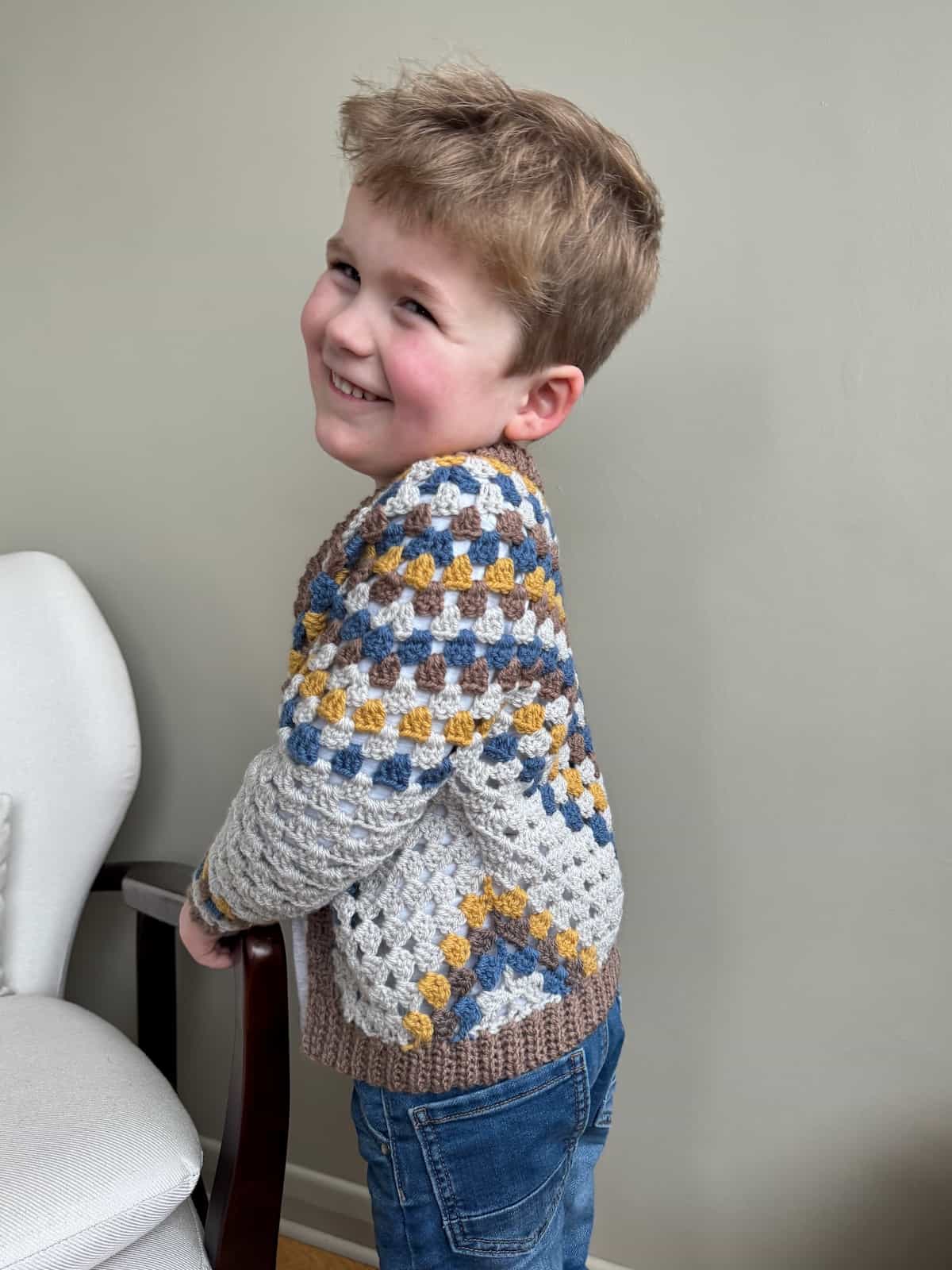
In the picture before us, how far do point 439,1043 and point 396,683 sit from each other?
298 millimetres

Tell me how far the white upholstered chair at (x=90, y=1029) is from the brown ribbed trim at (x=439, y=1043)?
0.11 metres

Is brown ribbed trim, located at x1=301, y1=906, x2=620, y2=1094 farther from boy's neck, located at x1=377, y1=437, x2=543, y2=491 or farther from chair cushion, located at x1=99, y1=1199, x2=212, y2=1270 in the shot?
boy's neck, located at x1=377, y1=437, x2=543, y2=491

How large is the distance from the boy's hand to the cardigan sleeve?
17 centimetres

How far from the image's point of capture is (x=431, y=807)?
90cm

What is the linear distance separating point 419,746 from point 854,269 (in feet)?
2.19

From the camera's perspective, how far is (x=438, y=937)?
861 millimetres

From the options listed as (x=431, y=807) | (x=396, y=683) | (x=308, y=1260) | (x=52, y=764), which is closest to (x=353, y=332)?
(x=396, y=683)

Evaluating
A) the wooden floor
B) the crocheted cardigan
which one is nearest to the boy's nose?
the crocheted cardigan

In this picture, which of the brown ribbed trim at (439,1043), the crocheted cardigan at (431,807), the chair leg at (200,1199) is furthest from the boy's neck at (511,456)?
the chair leg at (200,1199)

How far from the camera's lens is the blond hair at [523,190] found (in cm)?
82

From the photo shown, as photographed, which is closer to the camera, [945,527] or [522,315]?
[522,315]

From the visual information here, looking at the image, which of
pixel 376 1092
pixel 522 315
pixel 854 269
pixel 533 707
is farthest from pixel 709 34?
pixel 376 1092

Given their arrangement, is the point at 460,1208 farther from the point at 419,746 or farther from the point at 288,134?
the point at 288,134

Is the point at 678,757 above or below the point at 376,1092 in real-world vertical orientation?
above
